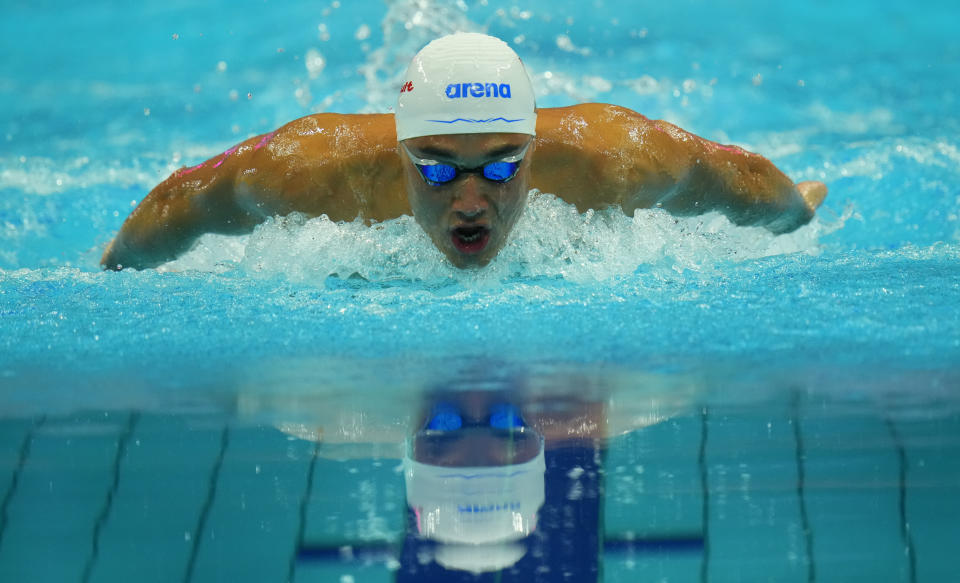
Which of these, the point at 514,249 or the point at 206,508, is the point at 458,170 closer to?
the point at 514,249

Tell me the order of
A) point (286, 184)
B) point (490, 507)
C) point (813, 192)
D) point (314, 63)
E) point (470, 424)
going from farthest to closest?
point (314, 63) < point (813, 192) < point (286, 184) < point (470, 424) < point (490, 507)

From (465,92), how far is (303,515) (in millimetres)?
1656

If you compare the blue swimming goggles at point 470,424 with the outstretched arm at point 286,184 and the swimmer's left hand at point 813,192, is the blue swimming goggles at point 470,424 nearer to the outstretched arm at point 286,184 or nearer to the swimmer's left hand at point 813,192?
the outstretched arm at point 286,184

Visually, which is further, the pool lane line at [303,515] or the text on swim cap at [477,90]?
the text on swim cap at [477,90]

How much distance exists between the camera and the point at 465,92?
2.69 meters

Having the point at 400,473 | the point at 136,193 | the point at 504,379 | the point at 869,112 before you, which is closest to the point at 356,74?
the point at 136,193

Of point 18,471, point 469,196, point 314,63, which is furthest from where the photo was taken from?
point 314,63

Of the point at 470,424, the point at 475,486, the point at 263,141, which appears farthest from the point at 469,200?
the point at 475,486

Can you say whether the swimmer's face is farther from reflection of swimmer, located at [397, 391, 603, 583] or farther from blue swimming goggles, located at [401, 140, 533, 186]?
reflection of swimmer, located at [397, 391, 603, 583]

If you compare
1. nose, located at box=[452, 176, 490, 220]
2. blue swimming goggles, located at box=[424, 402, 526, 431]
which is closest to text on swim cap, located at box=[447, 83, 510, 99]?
nose, located at box=[452, 176, 490, 220]

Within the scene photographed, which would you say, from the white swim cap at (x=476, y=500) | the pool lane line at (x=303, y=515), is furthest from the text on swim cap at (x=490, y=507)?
the pool lane line at (x=303, y=515)

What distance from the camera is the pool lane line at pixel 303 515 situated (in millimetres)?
1110

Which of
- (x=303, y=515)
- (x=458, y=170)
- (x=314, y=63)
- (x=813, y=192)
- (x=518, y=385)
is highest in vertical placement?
(x=314, y=63)

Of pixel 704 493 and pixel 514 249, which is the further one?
pixel 514 249
